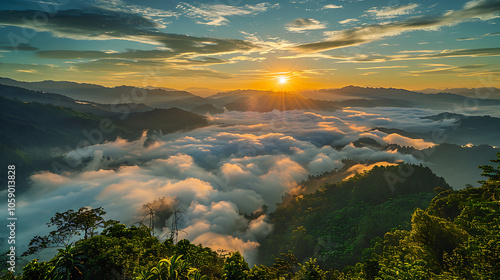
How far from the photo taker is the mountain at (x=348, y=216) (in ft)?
327

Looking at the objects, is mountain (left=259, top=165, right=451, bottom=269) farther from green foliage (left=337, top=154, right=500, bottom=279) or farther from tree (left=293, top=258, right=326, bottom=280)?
tree (left=293, top=258, right=326, bottom=280)

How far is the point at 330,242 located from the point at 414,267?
10325 cm

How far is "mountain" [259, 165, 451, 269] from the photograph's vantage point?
99819 millimetres

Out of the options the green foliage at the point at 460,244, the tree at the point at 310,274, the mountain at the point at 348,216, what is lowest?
the mountain at the point at 348,216

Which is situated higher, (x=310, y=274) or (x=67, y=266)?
(x=67, y=266)

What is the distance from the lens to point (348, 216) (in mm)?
132875

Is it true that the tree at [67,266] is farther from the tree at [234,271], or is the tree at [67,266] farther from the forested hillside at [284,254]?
the tree at [234,271]

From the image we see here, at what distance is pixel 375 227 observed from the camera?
330 ft

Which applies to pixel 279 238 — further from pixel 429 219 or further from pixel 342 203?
pixel 429 219

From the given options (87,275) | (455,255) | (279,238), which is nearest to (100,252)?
(87,275)

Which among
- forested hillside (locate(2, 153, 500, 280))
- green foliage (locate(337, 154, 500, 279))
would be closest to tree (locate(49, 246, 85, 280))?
forested hillside (locate(2, 153, 500, 280))

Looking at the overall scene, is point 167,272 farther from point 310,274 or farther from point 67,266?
point 310,274

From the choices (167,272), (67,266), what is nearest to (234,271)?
(167,272)

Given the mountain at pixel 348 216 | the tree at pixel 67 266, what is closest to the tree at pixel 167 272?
the tree at pixel 67 266
